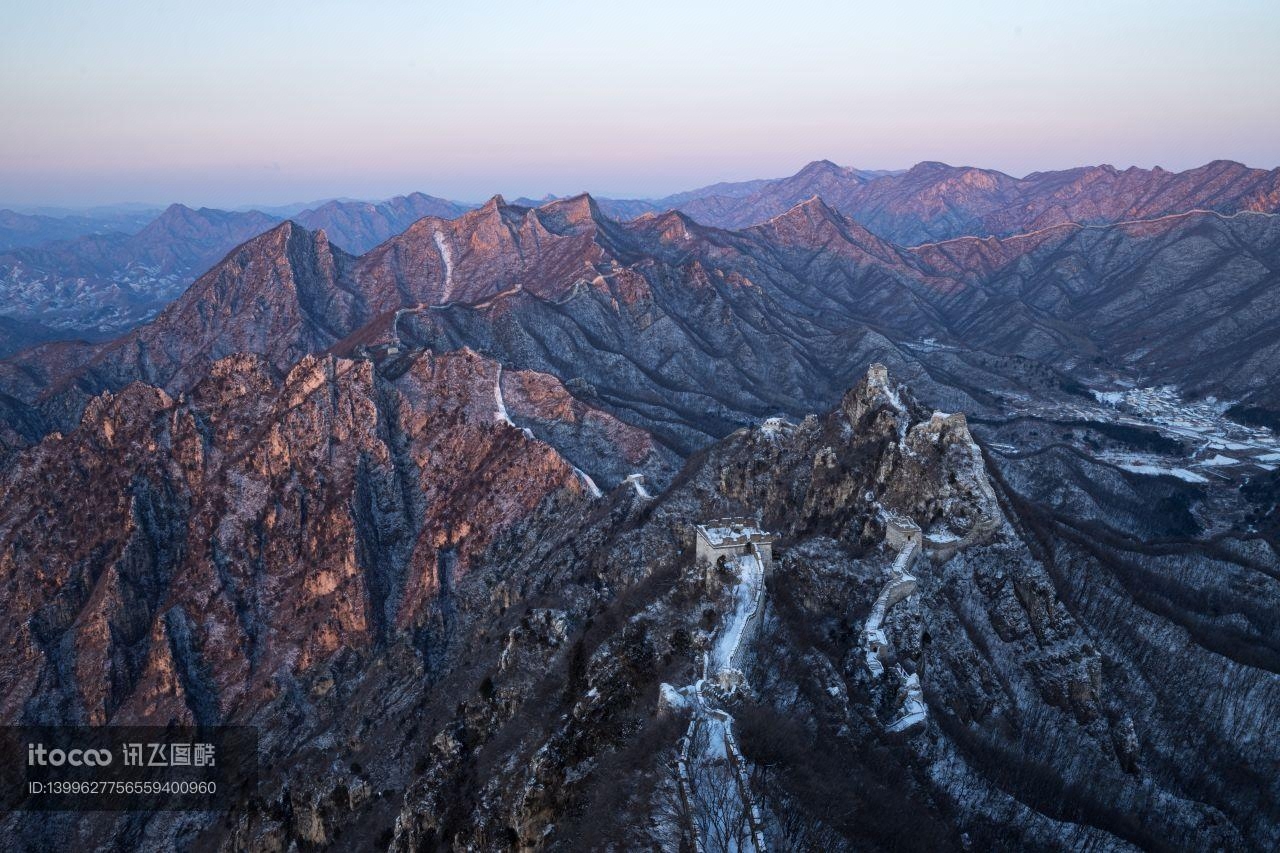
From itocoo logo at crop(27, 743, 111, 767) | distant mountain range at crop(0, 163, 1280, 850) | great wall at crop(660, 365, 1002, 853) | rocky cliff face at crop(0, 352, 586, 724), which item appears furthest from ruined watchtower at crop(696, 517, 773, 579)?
itocoo logo at crop(27, 743, 111, 767)

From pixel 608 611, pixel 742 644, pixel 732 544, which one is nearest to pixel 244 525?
pixel 608 611

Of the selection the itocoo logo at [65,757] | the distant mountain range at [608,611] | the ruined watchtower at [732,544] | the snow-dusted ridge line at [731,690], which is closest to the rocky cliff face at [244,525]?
→ the distant mountain range at [608,611]

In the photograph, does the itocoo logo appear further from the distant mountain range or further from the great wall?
the great wall

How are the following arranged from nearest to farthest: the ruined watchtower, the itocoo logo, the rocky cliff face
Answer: the ruined watchtower → the itocoo logo → the rocky cliff face

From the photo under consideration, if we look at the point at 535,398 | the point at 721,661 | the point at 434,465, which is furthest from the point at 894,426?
the point at 434,465

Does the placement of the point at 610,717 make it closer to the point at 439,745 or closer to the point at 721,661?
the point at 721,661

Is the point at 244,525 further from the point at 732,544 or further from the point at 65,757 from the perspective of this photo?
the point at 732,544

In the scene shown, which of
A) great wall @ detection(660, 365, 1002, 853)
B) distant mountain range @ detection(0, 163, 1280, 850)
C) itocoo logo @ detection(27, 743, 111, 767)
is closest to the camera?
great wall @ detection(660, 365, 1002, 853)

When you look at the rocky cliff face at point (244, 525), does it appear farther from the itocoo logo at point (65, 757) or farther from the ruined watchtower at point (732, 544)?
the ruined watchtower at point (732, 544)

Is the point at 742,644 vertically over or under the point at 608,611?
over
